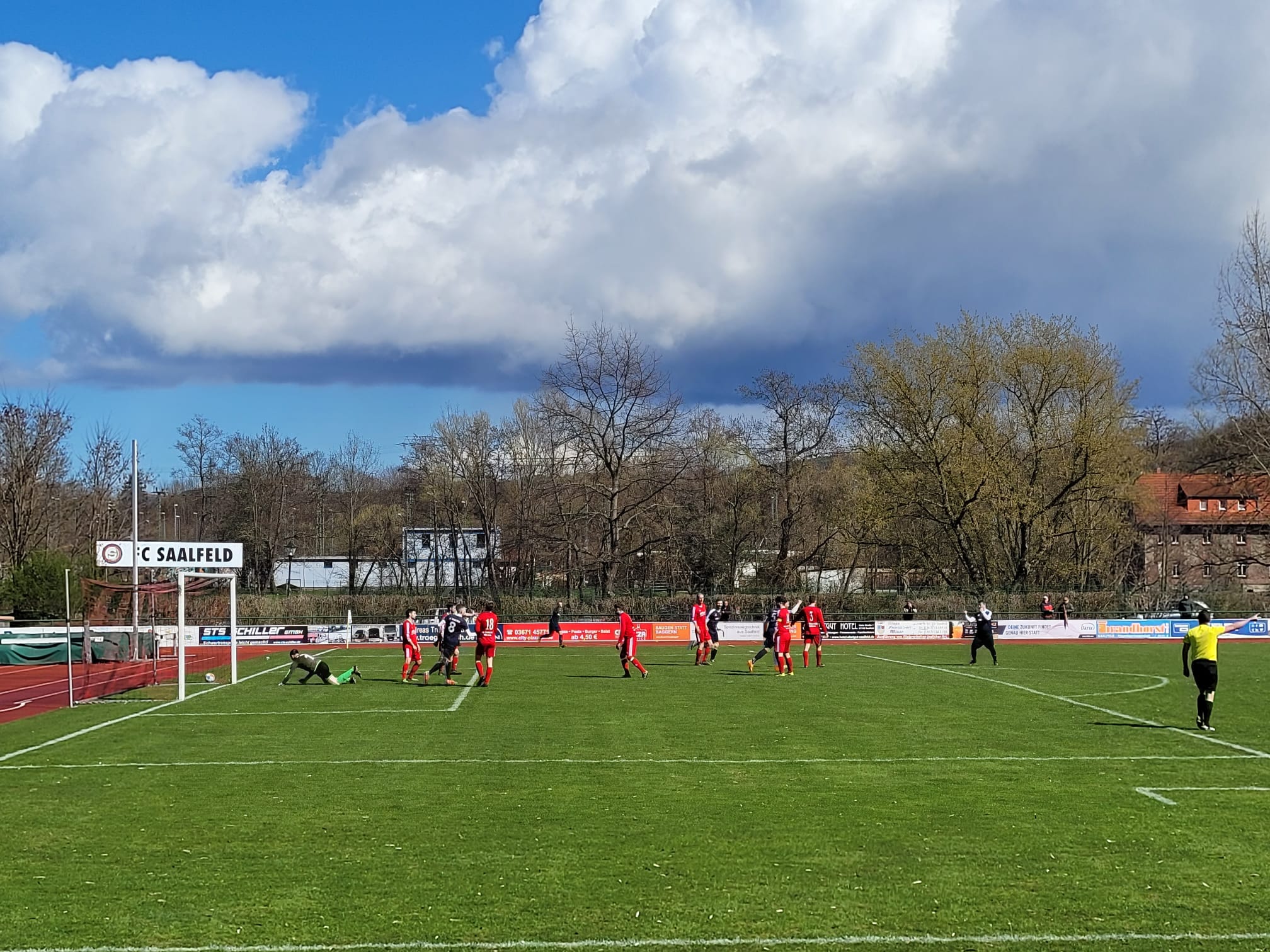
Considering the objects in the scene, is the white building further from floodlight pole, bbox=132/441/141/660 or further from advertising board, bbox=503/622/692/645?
floodlight pole, bbox=132/441/141/660

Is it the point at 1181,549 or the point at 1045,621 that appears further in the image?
the point at 1181,549

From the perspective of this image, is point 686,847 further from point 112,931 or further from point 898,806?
point 112,931

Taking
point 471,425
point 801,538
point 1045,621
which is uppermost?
point 471,425

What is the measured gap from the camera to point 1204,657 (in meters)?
17.8

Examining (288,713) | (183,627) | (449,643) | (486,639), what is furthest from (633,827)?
(449,643)

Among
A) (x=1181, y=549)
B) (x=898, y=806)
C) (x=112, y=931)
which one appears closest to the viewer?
(x=112, y=931)

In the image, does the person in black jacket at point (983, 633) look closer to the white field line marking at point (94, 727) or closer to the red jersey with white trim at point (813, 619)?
the red jersey with white trim at point (813, 619)

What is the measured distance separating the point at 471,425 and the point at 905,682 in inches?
2051

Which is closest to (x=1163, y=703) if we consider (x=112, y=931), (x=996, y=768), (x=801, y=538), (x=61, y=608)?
(x=996, y=768)

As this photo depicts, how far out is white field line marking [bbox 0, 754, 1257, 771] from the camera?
1530cm

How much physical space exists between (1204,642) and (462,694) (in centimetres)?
1478

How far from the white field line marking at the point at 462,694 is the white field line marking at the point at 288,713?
0.15 meters

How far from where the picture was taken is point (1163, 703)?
22.4 metres

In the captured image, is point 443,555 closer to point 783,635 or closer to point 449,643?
point 783,635
